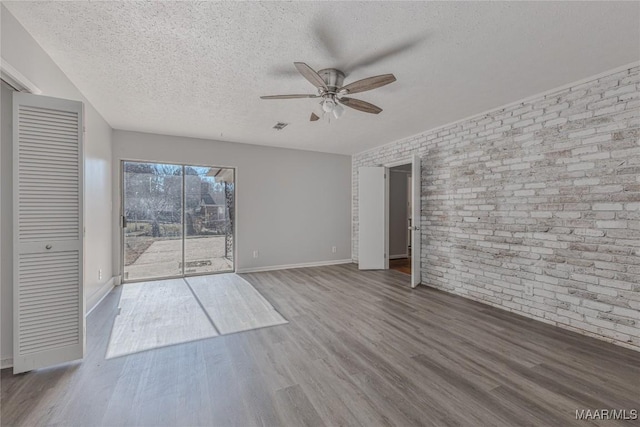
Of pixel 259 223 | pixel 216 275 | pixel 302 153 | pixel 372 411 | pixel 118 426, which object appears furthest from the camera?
pixel 302 153

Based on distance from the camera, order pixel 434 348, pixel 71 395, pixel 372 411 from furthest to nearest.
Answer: pixel 434 348 < pixel 71 395 < pixel 372 411

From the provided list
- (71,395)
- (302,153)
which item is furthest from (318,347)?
(302,153)

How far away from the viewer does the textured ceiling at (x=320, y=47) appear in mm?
1824

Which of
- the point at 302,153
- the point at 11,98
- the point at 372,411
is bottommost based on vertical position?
the point at 372,411

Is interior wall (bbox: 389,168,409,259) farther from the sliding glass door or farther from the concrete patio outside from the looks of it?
the concrete patio outside

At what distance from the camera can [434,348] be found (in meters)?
2.49

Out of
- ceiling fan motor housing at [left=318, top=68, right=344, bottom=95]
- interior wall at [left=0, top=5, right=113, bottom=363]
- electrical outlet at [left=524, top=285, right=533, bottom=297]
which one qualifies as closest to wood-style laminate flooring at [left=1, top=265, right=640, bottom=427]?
electrical outlet at [left=524, top=285, right=533, bottom=297]

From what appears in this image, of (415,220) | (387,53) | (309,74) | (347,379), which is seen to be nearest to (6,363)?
(347,379)

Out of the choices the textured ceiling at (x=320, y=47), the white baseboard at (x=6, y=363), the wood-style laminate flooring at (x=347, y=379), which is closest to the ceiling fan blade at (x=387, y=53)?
the textured ceiling at (x=320, y=47)

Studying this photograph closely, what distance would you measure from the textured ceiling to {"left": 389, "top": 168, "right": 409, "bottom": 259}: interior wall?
150 inches

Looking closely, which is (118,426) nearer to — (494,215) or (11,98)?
(11,98)

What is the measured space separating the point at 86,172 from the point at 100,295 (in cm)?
175

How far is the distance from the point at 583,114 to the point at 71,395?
5021 mm

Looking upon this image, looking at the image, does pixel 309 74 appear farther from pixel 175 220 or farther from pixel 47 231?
pixel 175 220
